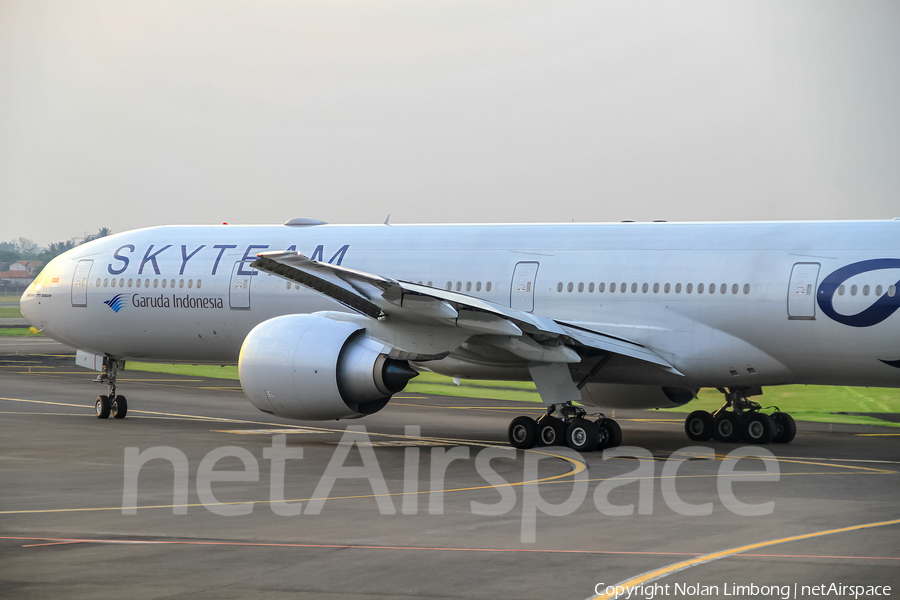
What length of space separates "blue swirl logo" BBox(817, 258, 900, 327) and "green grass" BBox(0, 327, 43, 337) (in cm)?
5955

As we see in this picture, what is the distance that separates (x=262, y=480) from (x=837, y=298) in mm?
10988

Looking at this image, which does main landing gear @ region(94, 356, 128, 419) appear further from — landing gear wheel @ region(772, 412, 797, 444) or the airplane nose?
landing gear wheel @ region(772, 412, 797, 444)

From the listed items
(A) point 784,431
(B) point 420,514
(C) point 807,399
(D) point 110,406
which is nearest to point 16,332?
(D) point 110,406

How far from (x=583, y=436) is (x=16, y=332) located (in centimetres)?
6190

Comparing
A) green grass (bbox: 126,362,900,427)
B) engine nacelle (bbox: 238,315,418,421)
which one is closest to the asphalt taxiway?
engine nacelle (bbox: 238,315,418,421)

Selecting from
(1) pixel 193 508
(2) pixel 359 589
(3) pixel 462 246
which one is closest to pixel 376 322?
(3) pixel 462 246

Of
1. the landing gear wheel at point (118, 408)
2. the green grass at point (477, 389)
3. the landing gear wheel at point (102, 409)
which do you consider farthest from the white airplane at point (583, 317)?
the green grass at point (477, 389)

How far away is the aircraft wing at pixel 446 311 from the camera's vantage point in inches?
678

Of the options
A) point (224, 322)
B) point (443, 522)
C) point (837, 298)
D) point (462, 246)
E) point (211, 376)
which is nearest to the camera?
point (443, 522)

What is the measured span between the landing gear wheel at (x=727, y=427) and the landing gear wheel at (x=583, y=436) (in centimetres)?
422

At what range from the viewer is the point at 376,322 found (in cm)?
1961

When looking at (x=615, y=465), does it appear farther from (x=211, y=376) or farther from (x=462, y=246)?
(x=211, y=376)

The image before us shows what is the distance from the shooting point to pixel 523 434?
2056 cm

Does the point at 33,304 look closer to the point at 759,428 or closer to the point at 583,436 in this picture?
the point at 583,436
